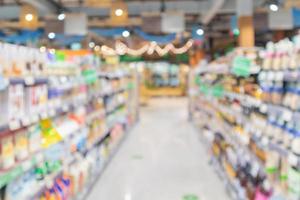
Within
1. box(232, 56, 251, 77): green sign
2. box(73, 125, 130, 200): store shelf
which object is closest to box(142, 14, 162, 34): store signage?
box(73, 125, 130, 200): store shelf

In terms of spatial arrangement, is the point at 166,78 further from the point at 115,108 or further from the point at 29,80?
the point at 29,80

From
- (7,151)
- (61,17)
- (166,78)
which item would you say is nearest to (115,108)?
(61,17)

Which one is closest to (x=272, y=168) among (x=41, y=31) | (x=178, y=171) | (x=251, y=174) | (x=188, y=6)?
(x=251, y=174)

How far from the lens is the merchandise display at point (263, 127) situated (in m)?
2.74

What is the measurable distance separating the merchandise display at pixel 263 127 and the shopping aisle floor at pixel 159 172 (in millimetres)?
350

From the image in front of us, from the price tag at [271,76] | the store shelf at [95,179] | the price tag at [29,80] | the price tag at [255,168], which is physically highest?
the price tag at [29,80]

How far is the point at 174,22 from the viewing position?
10.7 metres

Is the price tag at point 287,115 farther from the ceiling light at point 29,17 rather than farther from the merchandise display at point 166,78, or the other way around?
the merchandise display at point 166,78

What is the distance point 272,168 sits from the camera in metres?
3.14

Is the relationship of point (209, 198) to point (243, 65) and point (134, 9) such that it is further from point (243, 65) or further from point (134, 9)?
point (134, 9)

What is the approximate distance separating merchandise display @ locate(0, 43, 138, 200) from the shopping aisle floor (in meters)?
0.37

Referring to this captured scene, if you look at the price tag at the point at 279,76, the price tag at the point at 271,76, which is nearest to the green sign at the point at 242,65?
the price tag at the point at 271,76

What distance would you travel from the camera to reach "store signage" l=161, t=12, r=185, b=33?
35.1ft

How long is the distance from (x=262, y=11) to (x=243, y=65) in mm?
7686
